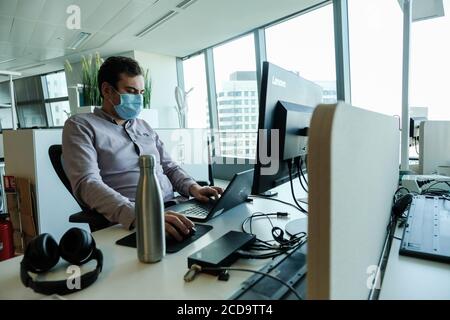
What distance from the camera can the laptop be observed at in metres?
1.06

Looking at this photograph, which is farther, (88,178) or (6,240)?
(6,240)

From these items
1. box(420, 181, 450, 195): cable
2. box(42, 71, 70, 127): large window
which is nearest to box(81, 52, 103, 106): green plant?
box(420, 181, 450, 195): cable

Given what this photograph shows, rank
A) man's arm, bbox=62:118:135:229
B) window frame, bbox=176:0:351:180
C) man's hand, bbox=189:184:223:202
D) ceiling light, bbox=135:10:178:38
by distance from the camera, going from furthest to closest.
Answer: ceiling light, bbox=135:10:178:38, window frame, bbox=176:0:351:180, man's hand, bbox=189:184:223:202, man's arm, bbox=62:118:135:229

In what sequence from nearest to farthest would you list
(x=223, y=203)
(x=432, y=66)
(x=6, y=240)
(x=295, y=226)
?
(x=295, y=226) → (x=223, y=203) → (x=6, y=240) → (x=432, y=66)

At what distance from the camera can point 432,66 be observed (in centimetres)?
277

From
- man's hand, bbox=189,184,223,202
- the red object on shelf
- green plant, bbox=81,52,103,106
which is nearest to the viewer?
man's hand, bbox=189,184,223,202

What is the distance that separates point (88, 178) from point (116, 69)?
24.5 inches

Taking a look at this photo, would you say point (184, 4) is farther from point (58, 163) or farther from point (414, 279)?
point (414, 279)

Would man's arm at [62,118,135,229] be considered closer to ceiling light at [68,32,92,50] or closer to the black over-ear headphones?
the black over-ear headphones

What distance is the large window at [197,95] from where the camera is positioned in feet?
18.5

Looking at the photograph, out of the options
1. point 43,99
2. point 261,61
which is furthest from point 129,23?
point 43,99

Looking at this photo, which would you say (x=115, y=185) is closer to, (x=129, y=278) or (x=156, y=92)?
(x=129, y=278)

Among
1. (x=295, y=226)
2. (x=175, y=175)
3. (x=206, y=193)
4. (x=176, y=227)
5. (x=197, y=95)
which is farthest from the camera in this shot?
(x=197, y=95)

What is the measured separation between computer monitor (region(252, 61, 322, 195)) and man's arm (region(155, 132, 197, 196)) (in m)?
0.61
